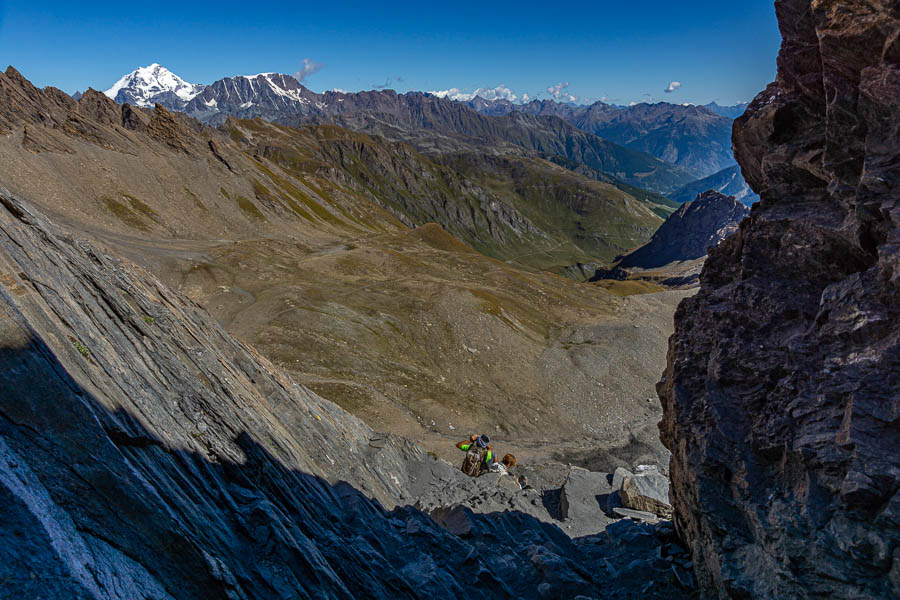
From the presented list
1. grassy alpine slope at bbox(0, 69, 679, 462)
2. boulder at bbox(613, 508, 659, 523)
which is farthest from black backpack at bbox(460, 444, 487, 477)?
boulder at bbox(613, 508, 659, 523)

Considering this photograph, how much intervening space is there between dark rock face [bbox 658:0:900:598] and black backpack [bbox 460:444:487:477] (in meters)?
17.4

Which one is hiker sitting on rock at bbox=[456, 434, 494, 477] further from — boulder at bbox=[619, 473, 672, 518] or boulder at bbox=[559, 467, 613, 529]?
boulder at bbox=[619, 473, 672, 518]

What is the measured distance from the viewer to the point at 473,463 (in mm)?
33312

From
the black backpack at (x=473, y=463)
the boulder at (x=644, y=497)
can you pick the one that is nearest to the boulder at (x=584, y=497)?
the boulder at (x=644, y=497)

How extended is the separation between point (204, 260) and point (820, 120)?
7339 centimetres

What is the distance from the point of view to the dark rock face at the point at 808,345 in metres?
10.9

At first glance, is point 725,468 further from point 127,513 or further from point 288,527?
point 127,513

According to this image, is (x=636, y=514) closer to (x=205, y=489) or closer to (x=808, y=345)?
(x=808, y=345)

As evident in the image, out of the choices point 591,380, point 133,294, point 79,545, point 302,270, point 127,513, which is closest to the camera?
point 79,545

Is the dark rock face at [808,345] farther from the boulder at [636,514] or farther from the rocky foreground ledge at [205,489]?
the boulder at [636,514]

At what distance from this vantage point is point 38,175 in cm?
8531

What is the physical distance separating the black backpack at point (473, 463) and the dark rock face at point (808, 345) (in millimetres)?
17351

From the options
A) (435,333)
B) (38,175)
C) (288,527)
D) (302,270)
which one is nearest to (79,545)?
(288,527)

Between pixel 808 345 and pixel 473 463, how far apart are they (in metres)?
24.6
